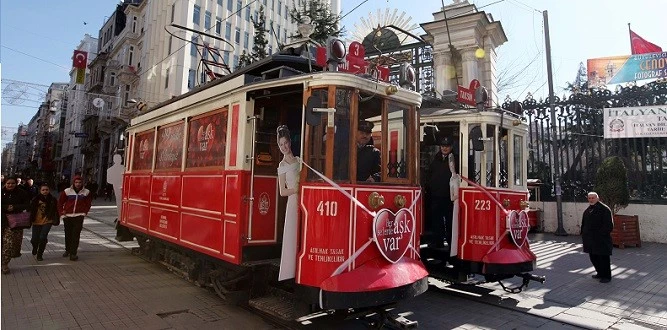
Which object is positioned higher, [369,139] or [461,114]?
[461,114]

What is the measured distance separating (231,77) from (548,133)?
11.5 m

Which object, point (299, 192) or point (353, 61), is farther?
point (353, 61)

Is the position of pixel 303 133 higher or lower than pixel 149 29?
lower

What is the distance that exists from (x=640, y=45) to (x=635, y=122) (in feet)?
18.7

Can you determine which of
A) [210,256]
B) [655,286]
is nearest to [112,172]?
[210,256]

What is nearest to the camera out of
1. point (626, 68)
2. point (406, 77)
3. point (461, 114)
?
point (406, 77)

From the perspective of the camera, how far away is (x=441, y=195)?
6.67 meters

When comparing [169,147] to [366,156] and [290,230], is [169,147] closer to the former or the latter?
[290,230]

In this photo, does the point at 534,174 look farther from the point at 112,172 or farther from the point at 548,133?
the point at 112,172

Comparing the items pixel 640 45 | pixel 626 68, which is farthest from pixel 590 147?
pixel 640 45

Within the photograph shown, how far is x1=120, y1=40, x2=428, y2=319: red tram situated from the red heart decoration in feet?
0.04

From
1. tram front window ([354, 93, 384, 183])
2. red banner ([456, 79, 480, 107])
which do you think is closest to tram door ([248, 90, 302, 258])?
tram front window ([354, 93, 384, 183])

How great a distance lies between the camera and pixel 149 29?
31078 mm

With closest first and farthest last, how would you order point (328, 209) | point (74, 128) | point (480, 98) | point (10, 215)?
point (328, 209) < point (480, 98) < point (10, 215) < point (74, 128)
